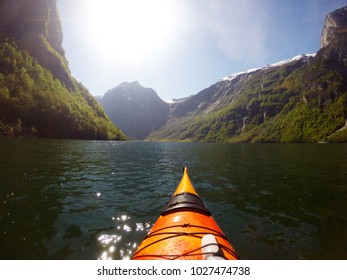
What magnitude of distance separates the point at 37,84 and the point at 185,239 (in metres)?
168

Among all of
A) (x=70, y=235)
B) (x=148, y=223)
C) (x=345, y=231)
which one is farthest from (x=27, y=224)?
(x=345, y=231)

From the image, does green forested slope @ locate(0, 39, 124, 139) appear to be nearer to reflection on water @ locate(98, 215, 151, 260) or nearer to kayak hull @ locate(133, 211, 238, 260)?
reflection on water @ locate(98, 215, 151, 260)

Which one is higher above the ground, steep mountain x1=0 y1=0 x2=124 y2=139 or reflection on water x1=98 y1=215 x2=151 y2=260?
steep mountain x1=0 y1=0 x2=124 y2=139

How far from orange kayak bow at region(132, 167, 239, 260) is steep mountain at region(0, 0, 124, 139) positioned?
118 m

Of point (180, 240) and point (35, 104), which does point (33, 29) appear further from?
point (180, 240)

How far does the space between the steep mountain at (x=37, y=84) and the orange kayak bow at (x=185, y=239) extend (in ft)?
386

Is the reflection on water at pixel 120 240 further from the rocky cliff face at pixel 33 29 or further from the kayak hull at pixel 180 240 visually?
the rocky cliff face at pixel 33 29

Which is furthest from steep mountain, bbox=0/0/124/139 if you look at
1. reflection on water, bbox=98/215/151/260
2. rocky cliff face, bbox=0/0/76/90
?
reflection on water, bbox=98/215/151/260

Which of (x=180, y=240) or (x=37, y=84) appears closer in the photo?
(x=180, y=240)

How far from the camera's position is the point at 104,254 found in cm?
825

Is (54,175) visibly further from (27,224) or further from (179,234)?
(179,234)

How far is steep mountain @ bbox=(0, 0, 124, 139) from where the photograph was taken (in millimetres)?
116562

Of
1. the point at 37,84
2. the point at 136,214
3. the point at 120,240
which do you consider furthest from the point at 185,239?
the point at 37,84

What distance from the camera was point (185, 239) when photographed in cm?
625
